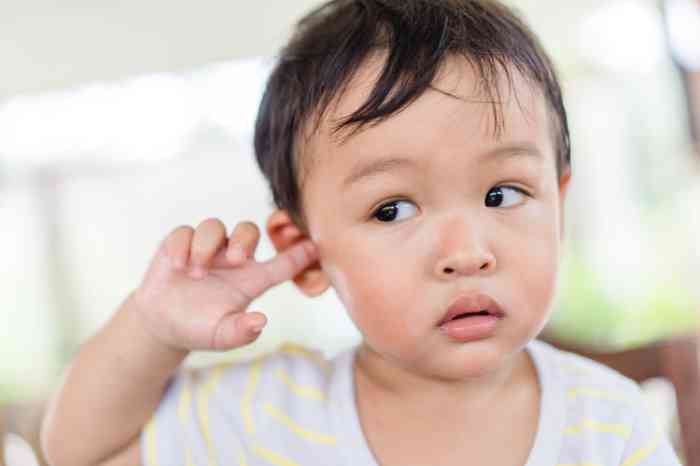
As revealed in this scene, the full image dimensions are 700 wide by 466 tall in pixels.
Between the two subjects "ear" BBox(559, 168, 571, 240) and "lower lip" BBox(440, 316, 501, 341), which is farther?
"ear" BBox(559, 168, 571, 240)

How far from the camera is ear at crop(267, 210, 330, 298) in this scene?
2.61ft

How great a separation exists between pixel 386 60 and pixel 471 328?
230 mm

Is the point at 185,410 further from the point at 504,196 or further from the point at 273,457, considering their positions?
the point at 504,196

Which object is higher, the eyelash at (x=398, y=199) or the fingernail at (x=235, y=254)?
the eyelash at (x=398, y=199)

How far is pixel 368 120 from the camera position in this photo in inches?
25.9

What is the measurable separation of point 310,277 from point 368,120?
0.20 m

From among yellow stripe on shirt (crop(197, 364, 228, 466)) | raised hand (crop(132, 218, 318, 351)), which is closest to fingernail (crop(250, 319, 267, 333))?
raised hand (crop(132, 218, 318, 351))

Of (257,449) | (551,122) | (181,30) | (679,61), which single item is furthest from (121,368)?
(181,30)

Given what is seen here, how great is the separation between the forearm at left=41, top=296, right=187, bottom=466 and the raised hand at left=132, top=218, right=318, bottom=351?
20mm

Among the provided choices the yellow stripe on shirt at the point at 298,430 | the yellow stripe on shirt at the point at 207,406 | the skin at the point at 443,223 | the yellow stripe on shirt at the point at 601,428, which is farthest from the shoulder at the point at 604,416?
the yellow stripe on shirt at the point at 207,406

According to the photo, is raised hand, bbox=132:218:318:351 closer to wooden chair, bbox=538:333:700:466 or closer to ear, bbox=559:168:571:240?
ear, bbox=559:168:571:240

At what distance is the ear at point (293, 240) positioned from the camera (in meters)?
0.79

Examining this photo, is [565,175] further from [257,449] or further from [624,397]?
[257,449]

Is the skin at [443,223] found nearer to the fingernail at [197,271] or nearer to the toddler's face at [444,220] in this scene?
the toddler's face at [444,220]
